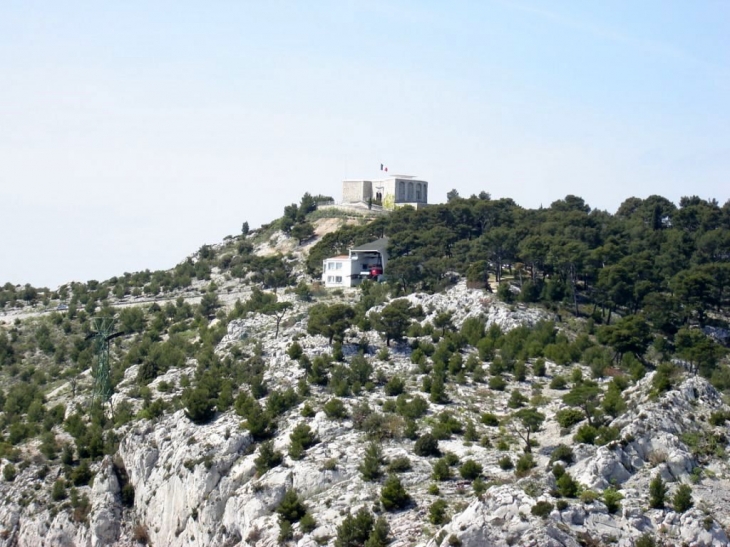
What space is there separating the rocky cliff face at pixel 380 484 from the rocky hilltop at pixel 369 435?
4.9 inches

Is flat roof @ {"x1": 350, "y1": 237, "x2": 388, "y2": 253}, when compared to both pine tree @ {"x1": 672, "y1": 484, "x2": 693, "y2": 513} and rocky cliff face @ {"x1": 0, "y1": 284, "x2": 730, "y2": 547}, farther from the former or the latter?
pine tree @ {"x1": 672, "y1": 484, "x2": 693, "y2": 513}

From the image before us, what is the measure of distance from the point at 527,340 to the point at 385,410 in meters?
18.2

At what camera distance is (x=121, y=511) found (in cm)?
6712

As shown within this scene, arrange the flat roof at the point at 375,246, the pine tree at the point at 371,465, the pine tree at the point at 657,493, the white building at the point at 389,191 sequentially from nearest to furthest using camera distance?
the pine tree at the point at 657,493 → the pine tree at the point at 371,465 → the flat roof at the point at 375,246 → the white building at the point at 389,191

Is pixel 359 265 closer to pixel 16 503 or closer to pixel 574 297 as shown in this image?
pixel 574 297

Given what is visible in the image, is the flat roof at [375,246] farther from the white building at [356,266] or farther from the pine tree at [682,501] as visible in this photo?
the pine tree at [682,501]

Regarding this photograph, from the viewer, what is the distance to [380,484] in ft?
180

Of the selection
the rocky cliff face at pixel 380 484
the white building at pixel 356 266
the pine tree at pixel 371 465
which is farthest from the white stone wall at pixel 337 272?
the pine tree at pixel 371 465

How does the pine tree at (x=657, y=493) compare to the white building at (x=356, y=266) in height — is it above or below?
below

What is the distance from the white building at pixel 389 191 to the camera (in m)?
137

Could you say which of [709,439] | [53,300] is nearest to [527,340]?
[709,439]

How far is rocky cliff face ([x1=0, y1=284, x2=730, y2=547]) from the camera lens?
46.2m

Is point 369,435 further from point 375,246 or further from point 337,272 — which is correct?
point 375,246

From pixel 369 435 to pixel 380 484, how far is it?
6.22 meters
